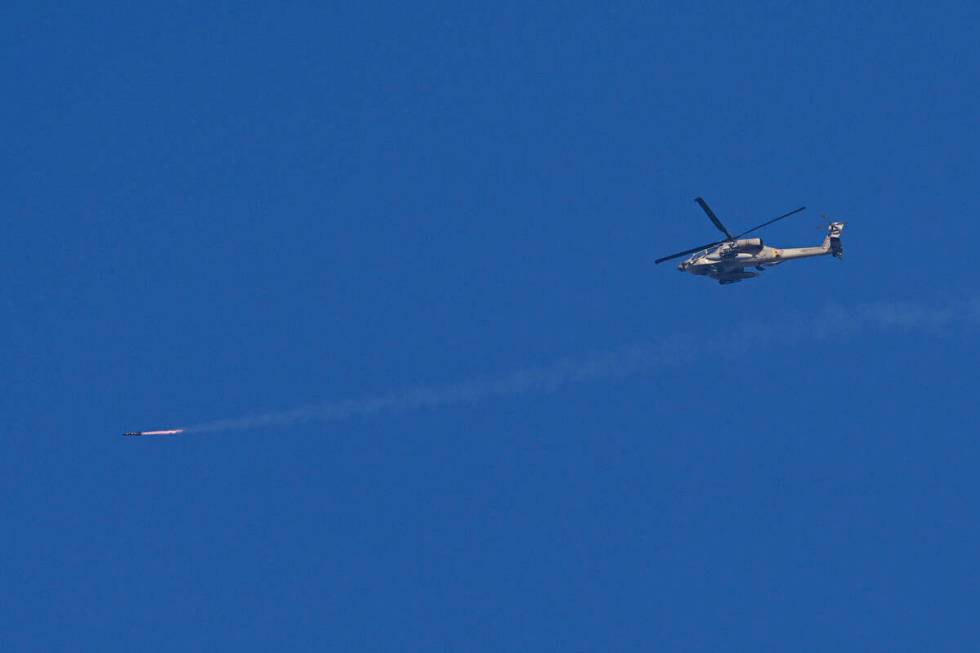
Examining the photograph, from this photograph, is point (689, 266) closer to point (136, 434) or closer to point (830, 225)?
point (830, 225)

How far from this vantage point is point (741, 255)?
104m

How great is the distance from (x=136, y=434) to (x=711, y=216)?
126 feet

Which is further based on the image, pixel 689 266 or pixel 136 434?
pixel 689 266

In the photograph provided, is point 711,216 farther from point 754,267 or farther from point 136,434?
point 136,434

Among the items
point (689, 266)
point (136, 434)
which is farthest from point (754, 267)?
point (136, 434)

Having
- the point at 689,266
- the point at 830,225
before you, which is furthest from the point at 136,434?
the point at 830,225

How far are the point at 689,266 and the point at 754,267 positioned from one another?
169 inches

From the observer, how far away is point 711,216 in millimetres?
99625

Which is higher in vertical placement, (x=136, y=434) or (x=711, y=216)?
(x=711, y=216)

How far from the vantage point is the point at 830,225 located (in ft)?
347

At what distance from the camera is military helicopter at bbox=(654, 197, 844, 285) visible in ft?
339

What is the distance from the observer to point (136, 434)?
9756 centimetres

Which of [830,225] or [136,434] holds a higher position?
[830,225]

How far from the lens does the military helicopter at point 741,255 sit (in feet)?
339
